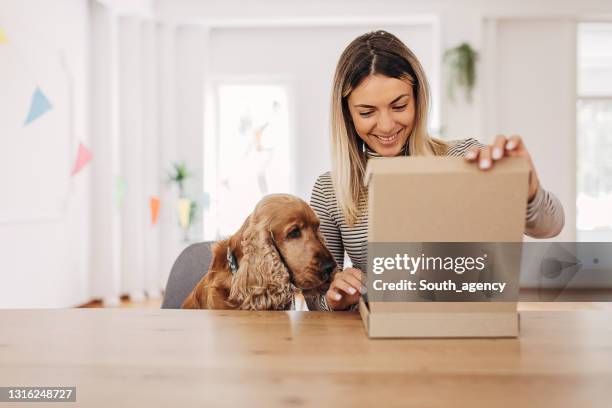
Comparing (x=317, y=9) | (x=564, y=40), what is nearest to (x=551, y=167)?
(x=564, y=40)

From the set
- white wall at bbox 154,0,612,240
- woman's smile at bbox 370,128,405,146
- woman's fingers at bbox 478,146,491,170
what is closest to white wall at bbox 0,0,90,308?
white wall at bbox 154,0,612,240

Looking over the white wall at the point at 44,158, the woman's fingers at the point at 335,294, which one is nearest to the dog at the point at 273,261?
the woman's fingers at the point at 335,294

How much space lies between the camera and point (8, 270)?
11.8ft

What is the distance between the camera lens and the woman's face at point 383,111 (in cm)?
128

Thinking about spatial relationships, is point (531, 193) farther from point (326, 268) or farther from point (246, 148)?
point (246, 148)

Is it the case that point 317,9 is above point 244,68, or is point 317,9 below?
above

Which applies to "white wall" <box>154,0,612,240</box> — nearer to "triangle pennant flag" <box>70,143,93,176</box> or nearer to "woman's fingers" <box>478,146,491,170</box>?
"triangle pennant flag" <box>70,143,93,176</box>

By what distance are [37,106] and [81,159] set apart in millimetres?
810

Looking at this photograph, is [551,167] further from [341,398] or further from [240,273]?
[341,398]

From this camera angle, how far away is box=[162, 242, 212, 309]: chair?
1.57m

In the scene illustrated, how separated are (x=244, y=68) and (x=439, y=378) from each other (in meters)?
5.36

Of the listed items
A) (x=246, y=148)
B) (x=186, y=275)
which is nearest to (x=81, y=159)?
(x=246, y=148)

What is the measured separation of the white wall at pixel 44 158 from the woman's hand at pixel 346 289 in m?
3.12

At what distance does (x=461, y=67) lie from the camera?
199 inches
